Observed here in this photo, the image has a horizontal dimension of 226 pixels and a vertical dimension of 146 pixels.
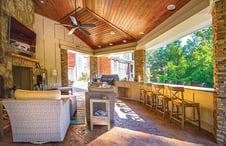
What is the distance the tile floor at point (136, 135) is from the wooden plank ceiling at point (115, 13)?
10.1 ft

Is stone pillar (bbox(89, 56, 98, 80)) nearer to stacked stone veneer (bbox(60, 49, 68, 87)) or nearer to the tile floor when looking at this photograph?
stacked stone veneer (bbox(60, 49, 68, 87))

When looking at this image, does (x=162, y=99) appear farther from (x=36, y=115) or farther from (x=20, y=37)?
(x=20, y=37)

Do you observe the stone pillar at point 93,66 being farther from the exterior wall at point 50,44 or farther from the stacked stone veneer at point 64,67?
the stacked stone veneer at point 64,67

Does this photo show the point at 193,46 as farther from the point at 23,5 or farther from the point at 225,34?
the point at 23,5

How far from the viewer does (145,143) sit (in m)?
1.85

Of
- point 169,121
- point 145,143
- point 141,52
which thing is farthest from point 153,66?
point 145,143

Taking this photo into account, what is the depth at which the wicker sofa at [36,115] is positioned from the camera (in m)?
1.77

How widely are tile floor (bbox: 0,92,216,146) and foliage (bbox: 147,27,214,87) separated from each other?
4.94m

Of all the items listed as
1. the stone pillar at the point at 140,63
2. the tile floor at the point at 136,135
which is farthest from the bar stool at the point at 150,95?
the stone pillar at the point at 140,63

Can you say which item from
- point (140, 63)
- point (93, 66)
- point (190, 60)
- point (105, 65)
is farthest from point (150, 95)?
point (105, 65)

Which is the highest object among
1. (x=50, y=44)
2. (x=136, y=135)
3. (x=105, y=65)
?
(x=50, y=44)

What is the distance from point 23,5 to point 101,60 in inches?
254

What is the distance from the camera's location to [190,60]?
730 centimetres

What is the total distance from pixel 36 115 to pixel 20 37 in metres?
3.08
